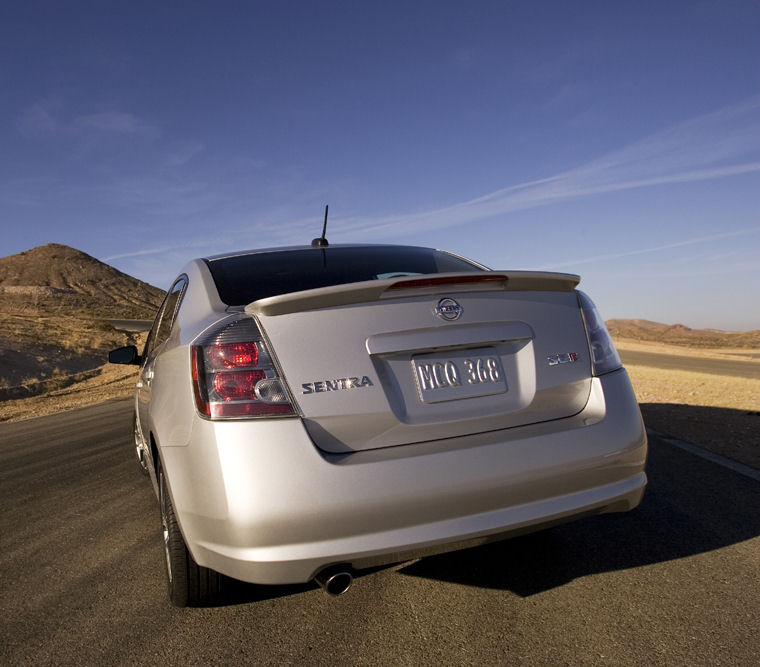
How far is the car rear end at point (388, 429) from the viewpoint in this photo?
1.97 metres

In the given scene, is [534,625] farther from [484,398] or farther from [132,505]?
[132,505]

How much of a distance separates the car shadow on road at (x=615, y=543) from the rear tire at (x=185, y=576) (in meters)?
0.93

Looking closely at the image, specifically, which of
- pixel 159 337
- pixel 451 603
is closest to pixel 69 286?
pixel 159 337

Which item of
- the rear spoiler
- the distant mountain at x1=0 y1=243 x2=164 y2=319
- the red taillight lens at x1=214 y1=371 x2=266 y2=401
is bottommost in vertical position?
the red taillight lens at x1=214 y1=371 x2=266 y2=401

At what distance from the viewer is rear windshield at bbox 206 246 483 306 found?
2.77 metres

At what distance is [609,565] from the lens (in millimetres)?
2834

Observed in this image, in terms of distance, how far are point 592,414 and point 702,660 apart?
914 mm

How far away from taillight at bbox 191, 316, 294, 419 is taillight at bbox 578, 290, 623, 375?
1.33 meters

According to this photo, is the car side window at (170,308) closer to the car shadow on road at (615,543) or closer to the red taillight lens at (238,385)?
the red taillight lens at (238,385)

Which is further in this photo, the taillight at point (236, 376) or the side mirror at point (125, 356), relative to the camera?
the side mirror at point (125, 356)

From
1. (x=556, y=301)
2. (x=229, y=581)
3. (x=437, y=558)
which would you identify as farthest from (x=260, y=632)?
(x=556, y=301)

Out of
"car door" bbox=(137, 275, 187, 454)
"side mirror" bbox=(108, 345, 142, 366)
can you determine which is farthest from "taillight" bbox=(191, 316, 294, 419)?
"side mirror" bbox=(108, 345, 142, 366)

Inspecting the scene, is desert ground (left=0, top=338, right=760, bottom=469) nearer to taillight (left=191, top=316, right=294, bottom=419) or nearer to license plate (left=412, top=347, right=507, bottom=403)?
license plate (left=412, top=347, right=507, bottom=403)

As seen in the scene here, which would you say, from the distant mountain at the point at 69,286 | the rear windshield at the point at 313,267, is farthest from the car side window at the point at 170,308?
the distant mountain at the point at 69,286
